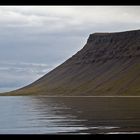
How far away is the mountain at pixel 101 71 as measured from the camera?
144250mm

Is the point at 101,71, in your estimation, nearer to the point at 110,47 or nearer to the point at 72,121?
the point at 110,47

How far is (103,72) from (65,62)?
36412 millimetres

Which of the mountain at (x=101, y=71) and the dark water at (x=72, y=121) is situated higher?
the dark water at (x=72, y=121)

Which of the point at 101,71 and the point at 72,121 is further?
the point at 101,71

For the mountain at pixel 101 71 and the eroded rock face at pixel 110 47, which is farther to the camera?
the eroded rock face at pixel 110 47

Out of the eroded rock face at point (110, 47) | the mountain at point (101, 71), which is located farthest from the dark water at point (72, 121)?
the eroded rock face at point (110, 47)

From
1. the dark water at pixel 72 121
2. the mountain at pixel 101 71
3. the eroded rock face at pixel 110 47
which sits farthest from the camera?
the eroded rock face at pixel 110 47

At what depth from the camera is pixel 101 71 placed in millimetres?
158125

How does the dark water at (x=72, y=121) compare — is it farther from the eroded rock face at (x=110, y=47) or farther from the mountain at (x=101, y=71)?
the eroded rock face at (x=110, y=47)

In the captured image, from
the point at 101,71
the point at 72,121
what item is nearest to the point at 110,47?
the point at 101,71

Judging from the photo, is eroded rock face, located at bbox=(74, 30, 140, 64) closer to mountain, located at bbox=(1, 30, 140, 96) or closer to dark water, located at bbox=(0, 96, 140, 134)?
mountain, located at bbox=(1, 30, 140, 96)
